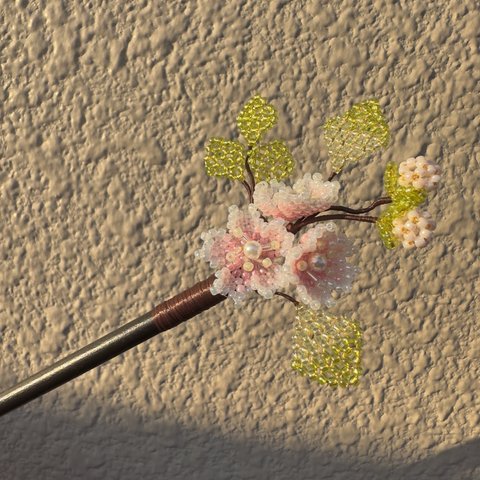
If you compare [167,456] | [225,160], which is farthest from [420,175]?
[167,456]

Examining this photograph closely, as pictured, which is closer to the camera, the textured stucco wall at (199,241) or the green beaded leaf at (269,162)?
the green beaded leaf at (269,162)

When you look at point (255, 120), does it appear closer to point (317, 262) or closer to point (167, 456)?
point (317, 262)

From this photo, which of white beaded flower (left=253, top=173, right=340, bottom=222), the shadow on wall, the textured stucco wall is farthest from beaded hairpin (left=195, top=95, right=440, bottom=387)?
the shadow on wall

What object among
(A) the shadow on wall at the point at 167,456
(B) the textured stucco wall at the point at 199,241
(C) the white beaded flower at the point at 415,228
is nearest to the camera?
(C) the white beaded flower at the point at 415,228

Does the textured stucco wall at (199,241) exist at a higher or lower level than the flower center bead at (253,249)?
higher

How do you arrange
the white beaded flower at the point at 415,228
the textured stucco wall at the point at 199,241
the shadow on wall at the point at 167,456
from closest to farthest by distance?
the white beaded flower at the point at 415,228, the textured stucco wall at the point at 199,241, the shadow on wall at the point at 167,456

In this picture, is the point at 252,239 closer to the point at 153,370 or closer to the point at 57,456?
the point at 153,370

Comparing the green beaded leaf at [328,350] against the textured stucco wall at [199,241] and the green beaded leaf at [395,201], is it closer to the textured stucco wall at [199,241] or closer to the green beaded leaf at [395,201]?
the green beaded leaf at [395,201]

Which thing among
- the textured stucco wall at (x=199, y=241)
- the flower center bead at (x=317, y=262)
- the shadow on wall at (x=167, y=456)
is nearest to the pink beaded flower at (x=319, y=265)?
the flower center bead at (x=317, y=262)
